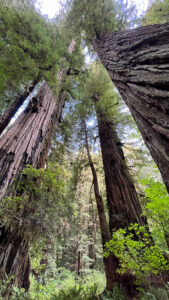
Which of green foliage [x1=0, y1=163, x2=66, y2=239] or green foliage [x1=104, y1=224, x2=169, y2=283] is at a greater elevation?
green foliage [x1=0, y1=163, x2=66, y2=239]

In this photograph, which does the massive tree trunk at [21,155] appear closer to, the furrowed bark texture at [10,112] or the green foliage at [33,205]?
the green foliage at [33,205]

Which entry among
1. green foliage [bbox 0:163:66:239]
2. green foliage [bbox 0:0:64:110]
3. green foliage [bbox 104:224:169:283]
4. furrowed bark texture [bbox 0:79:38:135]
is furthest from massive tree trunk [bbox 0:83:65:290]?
green foliage [bbox 104:224:169:283]

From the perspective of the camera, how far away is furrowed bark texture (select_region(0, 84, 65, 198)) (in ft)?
9.42

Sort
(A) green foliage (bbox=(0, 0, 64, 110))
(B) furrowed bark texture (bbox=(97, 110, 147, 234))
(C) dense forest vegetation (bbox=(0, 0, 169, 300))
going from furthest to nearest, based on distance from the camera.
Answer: (B) furrowed bark texture (bbox=(97, 110, 147, 234)), (A) green foliage (bbox=(0, 0, 64, 110)), (C) dense forest vegetation (bbox=(0, 0, 169, 300))

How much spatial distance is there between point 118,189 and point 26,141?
321 cm

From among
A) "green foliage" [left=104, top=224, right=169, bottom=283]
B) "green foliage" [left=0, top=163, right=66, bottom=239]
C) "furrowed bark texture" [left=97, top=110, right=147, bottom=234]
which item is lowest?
"green foliage" [left=104, top=224, right=169, bottom=283]

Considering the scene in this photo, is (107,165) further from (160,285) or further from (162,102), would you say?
(162,102)

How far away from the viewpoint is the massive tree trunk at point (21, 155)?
217 cm

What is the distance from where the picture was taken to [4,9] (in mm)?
2543

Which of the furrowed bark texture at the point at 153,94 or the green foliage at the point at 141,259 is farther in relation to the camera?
the green foliage at the point at 141,259

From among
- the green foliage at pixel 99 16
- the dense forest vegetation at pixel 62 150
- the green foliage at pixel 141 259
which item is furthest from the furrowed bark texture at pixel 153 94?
the green foliage at pixel 99 16

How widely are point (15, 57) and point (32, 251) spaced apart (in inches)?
133

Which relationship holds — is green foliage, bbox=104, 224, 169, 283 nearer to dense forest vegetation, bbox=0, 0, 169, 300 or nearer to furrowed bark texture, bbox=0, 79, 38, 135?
dense forest vegetation, bbox=0, 0, 169, 300

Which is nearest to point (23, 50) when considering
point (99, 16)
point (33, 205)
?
point (33, 205)
